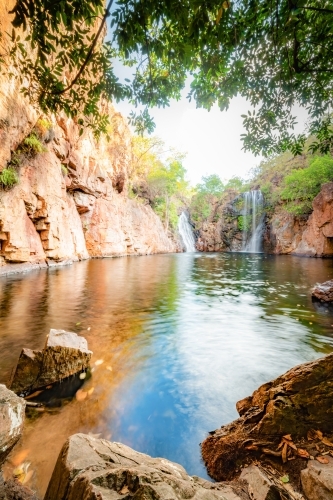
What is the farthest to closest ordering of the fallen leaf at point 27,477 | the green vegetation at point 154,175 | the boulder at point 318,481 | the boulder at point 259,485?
the green vegetation at point 154,175 → the fallen leaf at point 27,477 → the boulder at point 259,485 → the boulder at point 318,481

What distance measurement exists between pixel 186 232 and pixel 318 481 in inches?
1723

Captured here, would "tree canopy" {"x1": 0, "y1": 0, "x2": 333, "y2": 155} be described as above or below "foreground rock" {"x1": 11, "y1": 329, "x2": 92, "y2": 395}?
above

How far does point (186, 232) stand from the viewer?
4462cm

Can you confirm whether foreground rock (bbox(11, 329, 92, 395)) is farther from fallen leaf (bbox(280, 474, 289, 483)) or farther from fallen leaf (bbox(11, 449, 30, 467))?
fallen leaf (bbox(280, 474, 289, 483))

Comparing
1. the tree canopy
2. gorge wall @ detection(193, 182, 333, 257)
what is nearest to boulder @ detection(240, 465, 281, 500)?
the tree canopy

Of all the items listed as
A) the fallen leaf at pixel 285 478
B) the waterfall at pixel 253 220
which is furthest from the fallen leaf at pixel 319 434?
the waterfall at pixel 253 220

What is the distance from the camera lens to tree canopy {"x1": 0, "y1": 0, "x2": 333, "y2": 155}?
230 cm

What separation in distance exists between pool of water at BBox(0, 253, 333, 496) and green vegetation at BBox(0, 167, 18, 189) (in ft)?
18.3

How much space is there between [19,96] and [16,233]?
6686mm

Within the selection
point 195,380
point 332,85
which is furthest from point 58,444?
point 332,85

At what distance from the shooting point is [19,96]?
1066cm

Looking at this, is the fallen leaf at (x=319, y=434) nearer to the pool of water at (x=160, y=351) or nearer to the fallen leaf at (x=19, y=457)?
the pool of water at (x=160, y=351)

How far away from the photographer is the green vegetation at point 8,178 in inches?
439

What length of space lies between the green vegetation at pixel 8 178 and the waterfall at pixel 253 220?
31765mm
